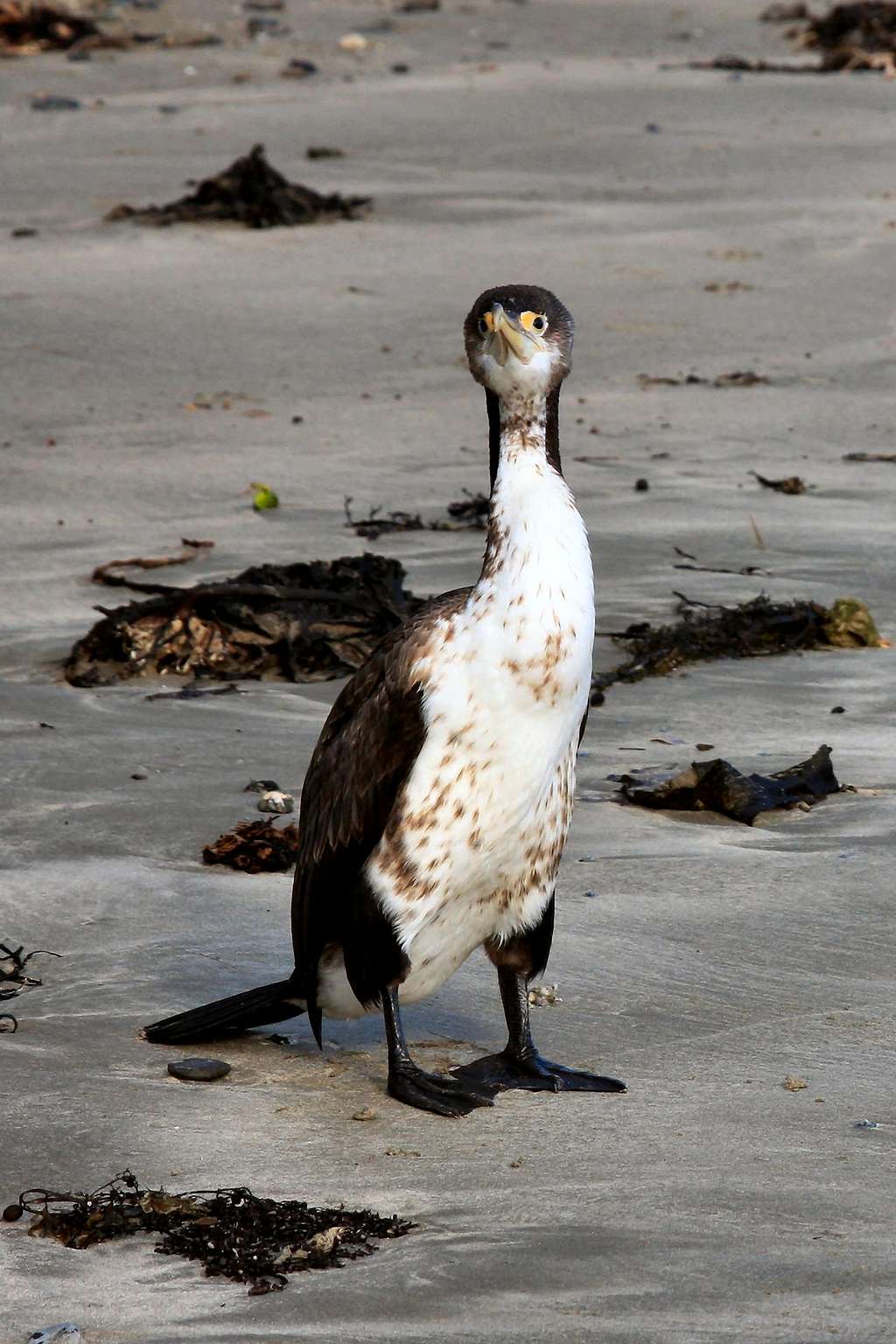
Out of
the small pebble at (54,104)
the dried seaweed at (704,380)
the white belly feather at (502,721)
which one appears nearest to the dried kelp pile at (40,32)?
the small pebble at (54,104)

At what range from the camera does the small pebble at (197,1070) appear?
453 cm

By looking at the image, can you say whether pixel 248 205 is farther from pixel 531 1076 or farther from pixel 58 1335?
pixel 58 1335

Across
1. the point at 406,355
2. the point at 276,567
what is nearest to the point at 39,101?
the point at 406,355

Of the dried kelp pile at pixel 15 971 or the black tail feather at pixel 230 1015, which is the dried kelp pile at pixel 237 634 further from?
the black tail feather at pixel 230 1015

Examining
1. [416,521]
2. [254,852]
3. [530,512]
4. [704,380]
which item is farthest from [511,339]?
[704,380]

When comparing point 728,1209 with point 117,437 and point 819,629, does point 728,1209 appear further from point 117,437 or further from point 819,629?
point 117,437

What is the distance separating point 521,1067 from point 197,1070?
2.25ft

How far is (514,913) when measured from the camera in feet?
15.1

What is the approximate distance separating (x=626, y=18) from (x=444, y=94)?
646 centimetres

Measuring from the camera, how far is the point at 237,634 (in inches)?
293

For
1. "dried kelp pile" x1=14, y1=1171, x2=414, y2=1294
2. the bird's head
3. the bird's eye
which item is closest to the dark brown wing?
the bird's head

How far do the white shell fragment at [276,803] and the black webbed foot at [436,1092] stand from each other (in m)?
1.58

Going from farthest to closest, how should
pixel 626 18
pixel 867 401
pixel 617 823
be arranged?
pixel 626 18 → pixel 867 401 → pixel 617 823

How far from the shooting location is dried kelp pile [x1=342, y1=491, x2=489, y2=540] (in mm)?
8906
